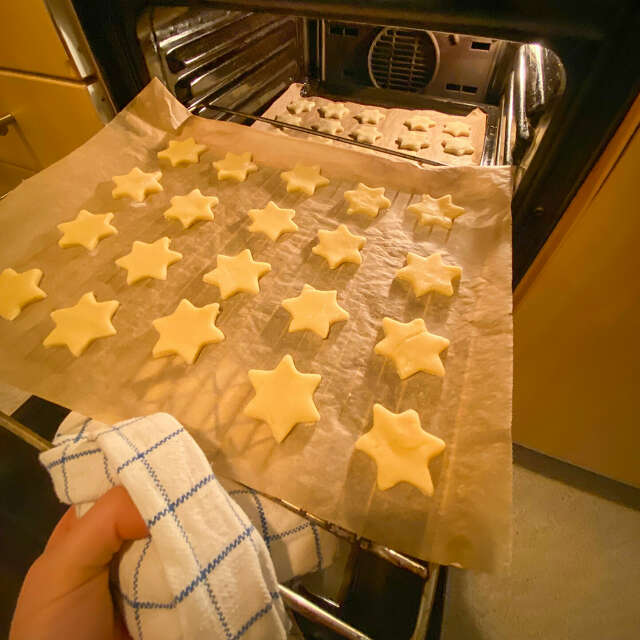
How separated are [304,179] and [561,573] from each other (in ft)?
4.51

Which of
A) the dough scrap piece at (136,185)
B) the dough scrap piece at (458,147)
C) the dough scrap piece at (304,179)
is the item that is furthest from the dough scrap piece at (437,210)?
the dough scrap piece at (136,185)

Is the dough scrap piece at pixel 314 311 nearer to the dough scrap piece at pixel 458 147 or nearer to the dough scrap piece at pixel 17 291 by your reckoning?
the dough scrap piece at pixel 17 291

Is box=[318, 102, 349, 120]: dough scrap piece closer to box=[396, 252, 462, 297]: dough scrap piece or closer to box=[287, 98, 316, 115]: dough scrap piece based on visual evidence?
box=[287, 98, 316, 115]: dough scrap piece

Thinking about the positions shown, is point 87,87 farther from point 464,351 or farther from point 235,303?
point 464,351

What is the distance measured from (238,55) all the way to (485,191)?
0.95 meters

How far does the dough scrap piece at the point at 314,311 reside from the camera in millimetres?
752

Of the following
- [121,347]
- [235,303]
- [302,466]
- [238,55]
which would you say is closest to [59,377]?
[121,347]

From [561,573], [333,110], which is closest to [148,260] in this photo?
[333,110]

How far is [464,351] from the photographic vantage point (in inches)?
27.9

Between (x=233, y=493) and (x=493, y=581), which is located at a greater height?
(x=233, y=493)

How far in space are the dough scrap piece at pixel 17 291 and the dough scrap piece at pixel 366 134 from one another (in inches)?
41.8

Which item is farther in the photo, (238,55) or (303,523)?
(238,55)

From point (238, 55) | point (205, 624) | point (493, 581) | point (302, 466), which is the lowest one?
point (493, 581)

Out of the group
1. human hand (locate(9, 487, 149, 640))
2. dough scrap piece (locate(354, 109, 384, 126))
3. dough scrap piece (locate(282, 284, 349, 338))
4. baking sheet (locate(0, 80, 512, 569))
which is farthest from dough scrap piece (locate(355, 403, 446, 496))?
dough scrap piece (locate(354, 109, 384, 126))
